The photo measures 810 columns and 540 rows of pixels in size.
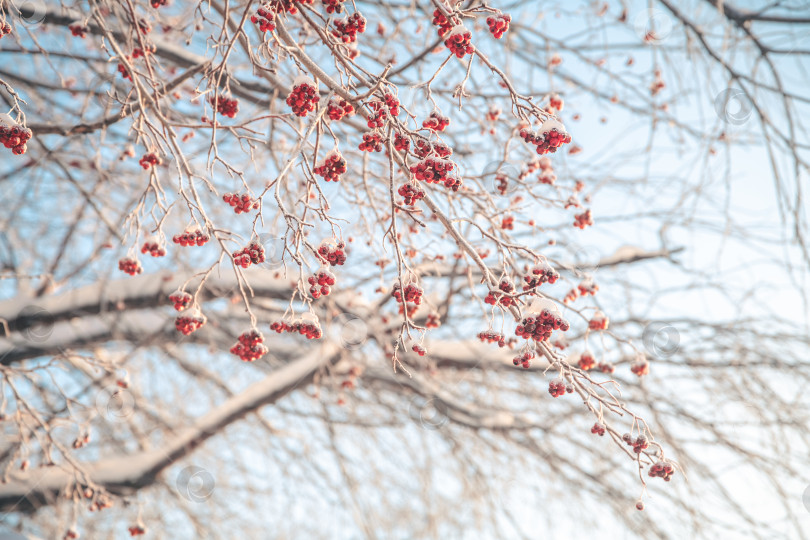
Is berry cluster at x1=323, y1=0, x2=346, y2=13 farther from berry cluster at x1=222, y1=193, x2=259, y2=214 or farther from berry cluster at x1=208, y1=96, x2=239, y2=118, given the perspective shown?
berry cluster at x1=208, y1=96, x2=239, y2=118

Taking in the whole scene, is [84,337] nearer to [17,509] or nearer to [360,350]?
[17,509]

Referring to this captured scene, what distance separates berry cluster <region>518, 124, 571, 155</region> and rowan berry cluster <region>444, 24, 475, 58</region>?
0.29 m

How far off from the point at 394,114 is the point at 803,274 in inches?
85.8

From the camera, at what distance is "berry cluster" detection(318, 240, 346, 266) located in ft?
5.26

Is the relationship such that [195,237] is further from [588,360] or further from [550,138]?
[588,360]

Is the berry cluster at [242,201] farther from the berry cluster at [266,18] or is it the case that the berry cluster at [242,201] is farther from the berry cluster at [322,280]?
the berry cluster at [266,18]

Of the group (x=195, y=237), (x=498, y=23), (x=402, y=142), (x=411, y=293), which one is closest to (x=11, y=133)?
(x=195, y=237)

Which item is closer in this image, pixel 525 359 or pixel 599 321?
pixel 525 359

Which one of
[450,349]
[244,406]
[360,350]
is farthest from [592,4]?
[244,406]

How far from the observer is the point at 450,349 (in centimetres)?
415

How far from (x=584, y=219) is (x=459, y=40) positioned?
1.29 meters

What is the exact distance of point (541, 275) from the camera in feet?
5.31

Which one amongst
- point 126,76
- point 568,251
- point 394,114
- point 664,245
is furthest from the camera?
point 664,245

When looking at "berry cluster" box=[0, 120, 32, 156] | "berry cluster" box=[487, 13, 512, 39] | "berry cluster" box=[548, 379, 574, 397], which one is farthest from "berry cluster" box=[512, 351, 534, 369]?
"berry cluster" box=[0, 120, 32, 156]
